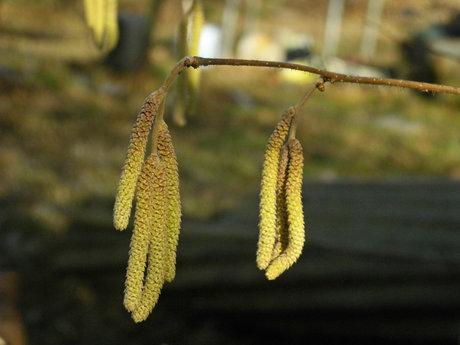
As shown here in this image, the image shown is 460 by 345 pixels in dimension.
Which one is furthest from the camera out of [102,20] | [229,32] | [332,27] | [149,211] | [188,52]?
[332,27]

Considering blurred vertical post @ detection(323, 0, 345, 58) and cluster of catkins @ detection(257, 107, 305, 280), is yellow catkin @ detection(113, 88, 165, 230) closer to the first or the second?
cluster of catkins @ detection(257, 107, 305, 280)

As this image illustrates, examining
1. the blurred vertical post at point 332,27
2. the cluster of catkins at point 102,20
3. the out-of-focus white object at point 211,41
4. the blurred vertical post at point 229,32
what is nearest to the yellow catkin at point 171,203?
the cluster of catkins at point 102,20

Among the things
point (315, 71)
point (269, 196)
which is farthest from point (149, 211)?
point (315, 71)

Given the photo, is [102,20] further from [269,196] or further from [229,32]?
[229,32]

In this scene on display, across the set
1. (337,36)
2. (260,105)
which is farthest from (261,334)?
(337,36)

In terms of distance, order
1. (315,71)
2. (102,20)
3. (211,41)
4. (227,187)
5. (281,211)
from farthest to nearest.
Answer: (211,41), (227,187), (102,20), (281,211), (315,71)

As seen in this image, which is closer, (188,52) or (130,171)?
(130,171)

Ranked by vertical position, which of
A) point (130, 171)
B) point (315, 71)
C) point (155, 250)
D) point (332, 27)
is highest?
point (315, 71)

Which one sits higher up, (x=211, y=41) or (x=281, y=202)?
(x=281, y=202)
